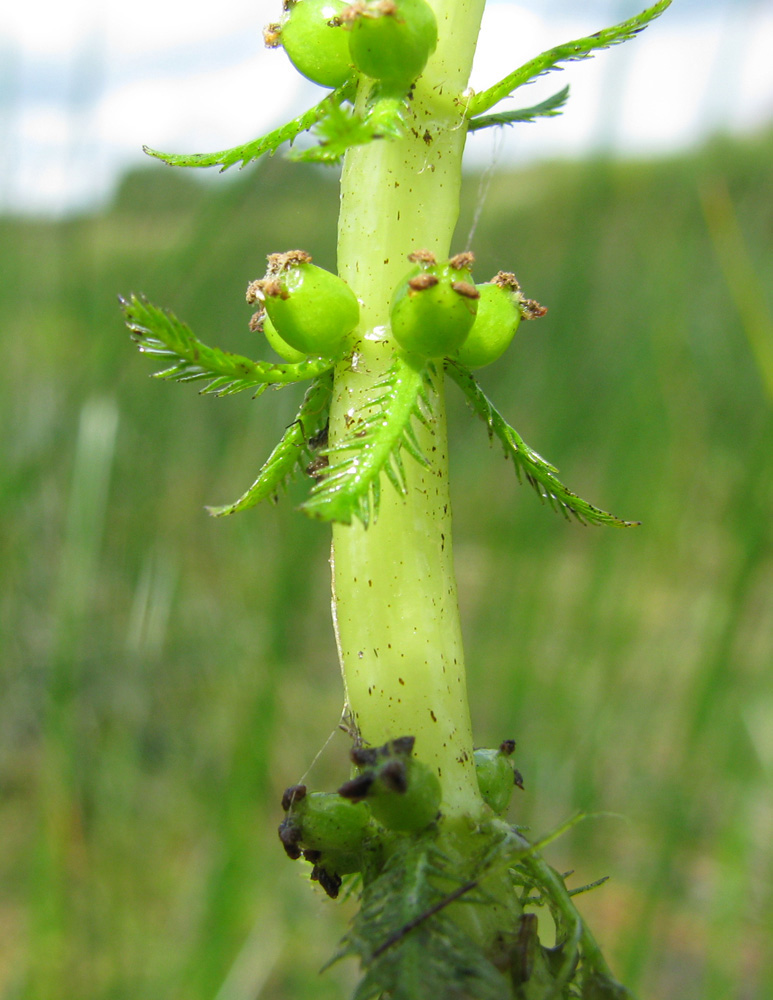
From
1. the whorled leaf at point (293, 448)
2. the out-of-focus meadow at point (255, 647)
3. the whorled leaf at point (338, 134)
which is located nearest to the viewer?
the whorled leaf at point (338, 134)

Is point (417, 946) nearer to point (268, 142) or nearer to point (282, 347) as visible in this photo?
point (282, 347)

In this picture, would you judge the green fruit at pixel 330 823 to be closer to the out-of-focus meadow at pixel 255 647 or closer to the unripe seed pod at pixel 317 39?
the unripe seed pod at pixel 317 39

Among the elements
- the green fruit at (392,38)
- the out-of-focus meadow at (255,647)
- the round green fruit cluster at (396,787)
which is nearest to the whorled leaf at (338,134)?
the green fruit at (392,38)

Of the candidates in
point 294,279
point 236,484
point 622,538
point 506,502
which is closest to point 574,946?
point 294,279

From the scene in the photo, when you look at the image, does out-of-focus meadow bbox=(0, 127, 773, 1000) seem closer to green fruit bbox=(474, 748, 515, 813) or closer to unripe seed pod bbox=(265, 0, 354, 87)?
unripe seed pod bbox=(265, 0, 354, 87)

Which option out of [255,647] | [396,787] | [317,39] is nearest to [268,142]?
[317,39]

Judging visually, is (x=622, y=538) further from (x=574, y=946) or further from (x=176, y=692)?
(x=574, y=946)
